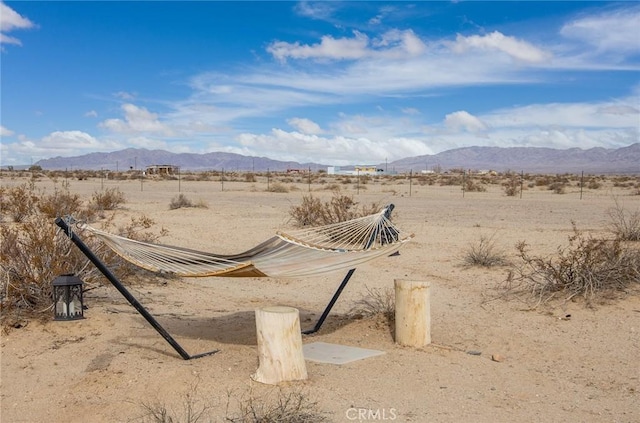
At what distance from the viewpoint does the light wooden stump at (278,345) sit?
17.6 ft

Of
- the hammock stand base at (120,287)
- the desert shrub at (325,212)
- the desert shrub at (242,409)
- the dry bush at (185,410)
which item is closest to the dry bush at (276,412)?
the desert shrub at (242,409)

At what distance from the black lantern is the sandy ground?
1.69 ft

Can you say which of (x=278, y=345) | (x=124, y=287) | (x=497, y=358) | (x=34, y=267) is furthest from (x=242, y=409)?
(x=34, y=267)

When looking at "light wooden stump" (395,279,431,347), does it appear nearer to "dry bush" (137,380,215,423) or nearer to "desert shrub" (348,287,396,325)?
"desert shrub" (348,287,396,325)

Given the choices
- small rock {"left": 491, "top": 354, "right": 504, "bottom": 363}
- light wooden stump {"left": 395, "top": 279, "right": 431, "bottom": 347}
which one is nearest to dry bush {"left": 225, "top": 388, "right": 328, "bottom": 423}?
light wooden stump {"left": 395, "top": 279, "right": 431, "bottom": 347}

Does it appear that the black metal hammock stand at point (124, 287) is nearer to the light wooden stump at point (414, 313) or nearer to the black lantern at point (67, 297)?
the black lantern at point (67, 297)

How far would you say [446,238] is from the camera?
1454 cm

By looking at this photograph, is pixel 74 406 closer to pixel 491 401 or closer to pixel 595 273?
pixel 491 401

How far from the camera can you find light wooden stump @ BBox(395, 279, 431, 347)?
6762 millimetres

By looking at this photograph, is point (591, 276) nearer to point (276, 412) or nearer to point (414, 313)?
point (414, 313)

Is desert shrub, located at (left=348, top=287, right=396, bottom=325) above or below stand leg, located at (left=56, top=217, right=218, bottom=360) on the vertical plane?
below

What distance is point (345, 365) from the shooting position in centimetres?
613

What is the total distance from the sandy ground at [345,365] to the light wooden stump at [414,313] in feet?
0.45

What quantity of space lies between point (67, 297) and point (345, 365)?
8.17ft
